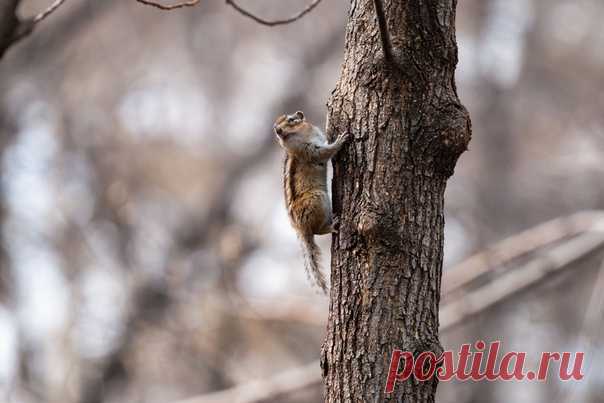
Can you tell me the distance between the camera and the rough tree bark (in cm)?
282

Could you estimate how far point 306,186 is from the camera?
4055 millimetres

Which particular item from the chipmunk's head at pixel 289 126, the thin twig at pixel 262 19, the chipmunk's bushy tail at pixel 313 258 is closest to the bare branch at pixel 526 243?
the chipmunk's bushy tail at pixel 313 258

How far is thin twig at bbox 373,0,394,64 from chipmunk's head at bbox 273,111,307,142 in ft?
4.10

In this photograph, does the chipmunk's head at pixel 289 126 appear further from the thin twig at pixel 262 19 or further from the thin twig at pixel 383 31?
the thin twig at pixel 383 31

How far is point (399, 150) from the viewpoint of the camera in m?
2.93

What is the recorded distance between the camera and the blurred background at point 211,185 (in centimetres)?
1007

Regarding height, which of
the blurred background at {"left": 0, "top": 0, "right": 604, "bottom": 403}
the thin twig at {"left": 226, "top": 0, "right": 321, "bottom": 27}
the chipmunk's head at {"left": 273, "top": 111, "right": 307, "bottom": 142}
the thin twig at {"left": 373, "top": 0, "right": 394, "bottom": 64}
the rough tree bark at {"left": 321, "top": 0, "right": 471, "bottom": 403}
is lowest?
the rough tree bark at {"left": 321, "top": 0, "right": 471, "bottom": 403}

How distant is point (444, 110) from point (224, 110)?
11.3m

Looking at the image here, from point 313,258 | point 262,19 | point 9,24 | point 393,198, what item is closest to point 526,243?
point 313,258

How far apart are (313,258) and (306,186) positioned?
1.16ft

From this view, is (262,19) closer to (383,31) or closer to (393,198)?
(383,31)

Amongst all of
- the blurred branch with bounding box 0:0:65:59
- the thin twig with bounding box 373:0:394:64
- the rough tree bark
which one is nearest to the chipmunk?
the rough tree bark

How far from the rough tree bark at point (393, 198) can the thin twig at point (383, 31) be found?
24 mm

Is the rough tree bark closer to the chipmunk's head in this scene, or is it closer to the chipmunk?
the chipmunk
